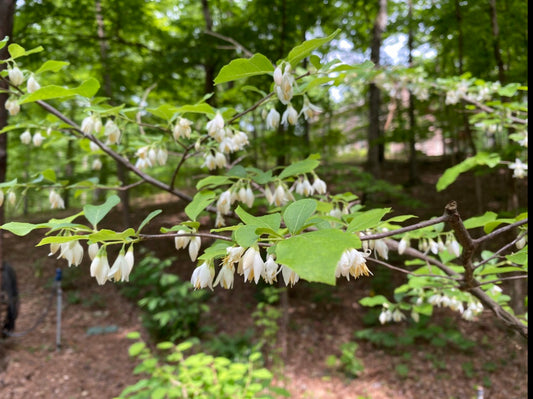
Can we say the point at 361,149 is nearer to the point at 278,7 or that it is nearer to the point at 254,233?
the point at 278,7

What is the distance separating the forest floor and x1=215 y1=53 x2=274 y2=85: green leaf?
95.5 inches

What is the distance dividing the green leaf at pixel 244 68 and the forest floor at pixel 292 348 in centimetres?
243

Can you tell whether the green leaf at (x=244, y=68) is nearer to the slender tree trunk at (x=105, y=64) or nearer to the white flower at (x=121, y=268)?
the white flower at (x=121, y=268)

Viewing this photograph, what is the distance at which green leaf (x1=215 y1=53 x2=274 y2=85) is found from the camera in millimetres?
719

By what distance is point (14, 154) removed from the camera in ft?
23.7

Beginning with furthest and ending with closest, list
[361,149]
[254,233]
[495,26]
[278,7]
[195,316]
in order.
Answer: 1. [361,149]
2. [195,316]
3. [278,7]
4. [495,26]
5. [254,233]

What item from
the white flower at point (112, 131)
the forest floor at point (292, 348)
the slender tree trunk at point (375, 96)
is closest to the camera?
the white flower at point (112, 131)

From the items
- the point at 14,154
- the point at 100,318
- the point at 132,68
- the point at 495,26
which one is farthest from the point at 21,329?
the point at 495,26

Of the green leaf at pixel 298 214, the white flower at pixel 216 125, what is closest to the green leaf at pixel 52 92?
the white flower at pixel 216 125

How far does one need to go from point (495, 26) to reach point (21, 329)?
7.44 metres

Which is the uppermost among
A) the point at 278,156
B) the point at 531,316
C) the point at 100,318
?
the point at 278,156

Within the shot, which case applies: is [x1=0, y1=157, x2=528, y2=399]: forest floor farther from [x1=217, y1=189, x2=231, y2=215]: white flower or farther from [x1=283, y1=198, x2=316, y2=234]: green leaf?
[x1=283, y1=198, x2=316, y2=234]: green leaf

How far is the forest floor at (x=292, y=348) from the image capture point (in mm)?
4129

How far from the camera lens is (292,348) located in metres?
5.42
